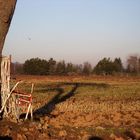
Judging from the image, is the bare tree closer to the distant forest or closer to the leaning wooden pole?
the leaning wooden pole

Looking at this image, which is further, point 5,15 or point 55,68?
point 55,68

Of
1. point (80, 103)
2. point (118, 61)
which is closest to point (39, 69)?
point (118, 61)

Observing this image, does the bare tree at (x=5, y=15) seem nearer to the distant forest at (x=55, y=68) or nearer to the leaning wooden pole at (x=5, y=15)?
the leaning wooden pole at (x=5, y=15)

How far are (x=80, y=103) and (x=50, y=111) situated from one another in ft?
9.33

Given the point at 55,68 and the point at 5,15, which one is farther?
the point at 55,68

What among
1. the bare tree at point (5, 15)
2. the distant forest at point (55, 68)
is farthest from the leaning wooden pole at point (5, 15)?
the distant forest at point (55, 68)

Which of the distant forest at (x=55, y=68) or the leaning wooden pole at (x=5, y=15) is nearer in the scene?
the leaning wooden pole at (x=5, y=15)

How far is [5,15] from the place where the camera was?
10422 millimetres

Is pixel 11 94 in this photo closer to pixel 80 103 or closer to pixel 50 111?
pixel 50 111

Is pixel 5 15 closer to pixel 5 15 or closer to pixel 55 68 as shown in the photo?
pixel 5 15

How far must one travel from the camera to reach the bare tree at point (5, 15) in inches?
408

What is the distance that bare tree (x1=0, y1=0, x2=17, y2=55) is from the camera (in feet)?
34.0

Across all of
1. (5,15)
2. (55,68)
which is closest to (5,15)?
(5,15)

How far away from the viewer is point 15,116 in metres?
12.4
